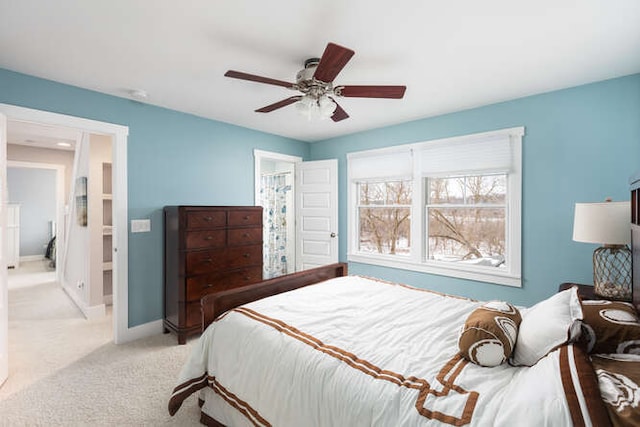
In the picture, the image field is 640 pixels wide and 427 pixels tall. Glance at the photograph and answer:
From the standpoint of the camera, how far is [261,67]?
237 cm

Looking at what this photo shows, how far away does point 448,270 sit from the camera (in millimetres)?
3531

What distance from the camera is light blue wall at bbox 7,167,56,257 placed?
22.1 feet

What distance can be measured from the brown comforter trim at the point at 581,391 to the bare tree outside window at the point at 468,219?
8.44 ft

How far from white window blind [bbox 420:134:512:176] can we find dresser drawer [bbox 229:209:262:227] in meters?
2.08

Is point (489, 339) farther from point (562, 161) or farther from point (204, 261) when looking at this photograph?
point (204, 261)

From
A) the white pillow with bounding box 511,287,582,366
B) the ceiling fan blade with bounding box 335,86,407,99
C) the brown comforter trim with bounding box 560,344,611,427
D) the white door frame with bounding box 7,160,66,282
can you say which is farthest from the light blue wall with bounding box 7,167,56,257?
the brown comforter trim with bounding box 560,344,611,427

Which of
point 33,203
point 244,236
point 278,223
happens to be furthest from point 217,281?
point 33,203

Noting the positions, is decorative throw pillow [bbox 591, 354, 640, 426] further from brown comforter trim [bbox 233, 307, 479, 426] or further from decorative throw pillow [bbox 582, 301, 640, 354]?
brown comforter trim [bbox 233, 307, 479, 426]

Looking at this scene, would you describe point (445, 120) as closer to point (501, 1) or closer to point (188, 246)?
point (501, 1)

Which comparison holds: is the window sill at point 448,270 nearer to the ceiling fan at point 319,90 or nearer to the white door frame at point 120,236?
the ceiling fan at point 319,90

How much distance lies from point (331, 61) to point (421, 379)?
1.63 metres

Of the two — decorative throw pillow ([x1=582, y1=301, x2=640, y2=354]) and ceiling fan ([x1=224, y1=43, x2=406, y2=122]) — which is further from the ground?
ceiling fan ([x1=224, y1=43, x2=406, y2=122])

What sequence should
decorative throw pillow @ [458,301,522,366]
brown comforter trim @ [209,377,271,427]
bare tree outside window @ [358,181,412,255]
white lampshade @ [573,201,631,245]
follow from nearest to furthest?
decorative throw pillow @ [458,301,522,366]
brown comforter trim @ [209,377,271,427]
white lampshade @ [573,201,631,245]
bare tree outside window @ [358,181,412,255]

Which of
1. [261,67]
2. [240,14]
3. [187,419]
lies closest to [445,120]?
[261,67]
